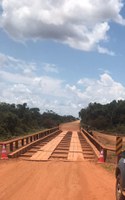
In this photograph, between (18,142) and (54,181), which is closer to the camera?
(54,181)

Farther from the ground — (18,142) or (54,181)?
(18,142)

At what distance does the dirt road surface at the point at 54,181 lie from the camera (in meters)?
10.4

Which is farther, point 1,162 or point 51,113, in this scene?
point 51,113

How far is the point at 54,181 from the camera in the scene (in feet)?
40.9

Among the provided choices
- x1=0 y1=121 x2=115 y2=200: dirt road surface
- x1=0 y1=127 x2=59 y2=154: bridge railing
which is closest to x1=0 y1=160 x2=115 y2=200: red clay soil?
x1=0 y1=121 x2=115 y2=200: dirt road surface

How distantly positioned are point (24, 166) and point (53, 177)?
2794mm

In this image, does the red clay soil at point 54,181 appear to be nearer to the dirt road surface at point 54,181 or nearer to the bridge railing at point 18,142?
the dirt road surface at point 54,181

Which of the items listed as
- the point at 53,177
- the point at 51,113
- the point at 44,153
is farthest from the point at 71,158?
the point at 51,113

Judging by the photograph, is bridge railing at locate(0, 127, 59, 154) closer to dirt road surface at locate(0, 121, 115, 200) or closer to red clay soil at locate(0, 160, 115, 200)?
dirt road surface at locate(0, 121, 115, 200)

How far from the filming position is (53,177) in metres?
13.3

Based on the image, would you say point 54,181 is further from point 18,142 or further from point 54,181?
point 18,142

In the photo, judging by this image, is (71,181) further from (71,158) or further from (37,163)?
(71,158)

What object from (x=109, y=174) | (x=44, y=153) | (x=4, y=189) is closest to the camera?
(x=4, y=189)

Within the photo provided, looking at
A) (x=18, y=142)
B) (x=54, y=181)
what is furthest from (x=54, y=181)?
(x=18, y=142)
